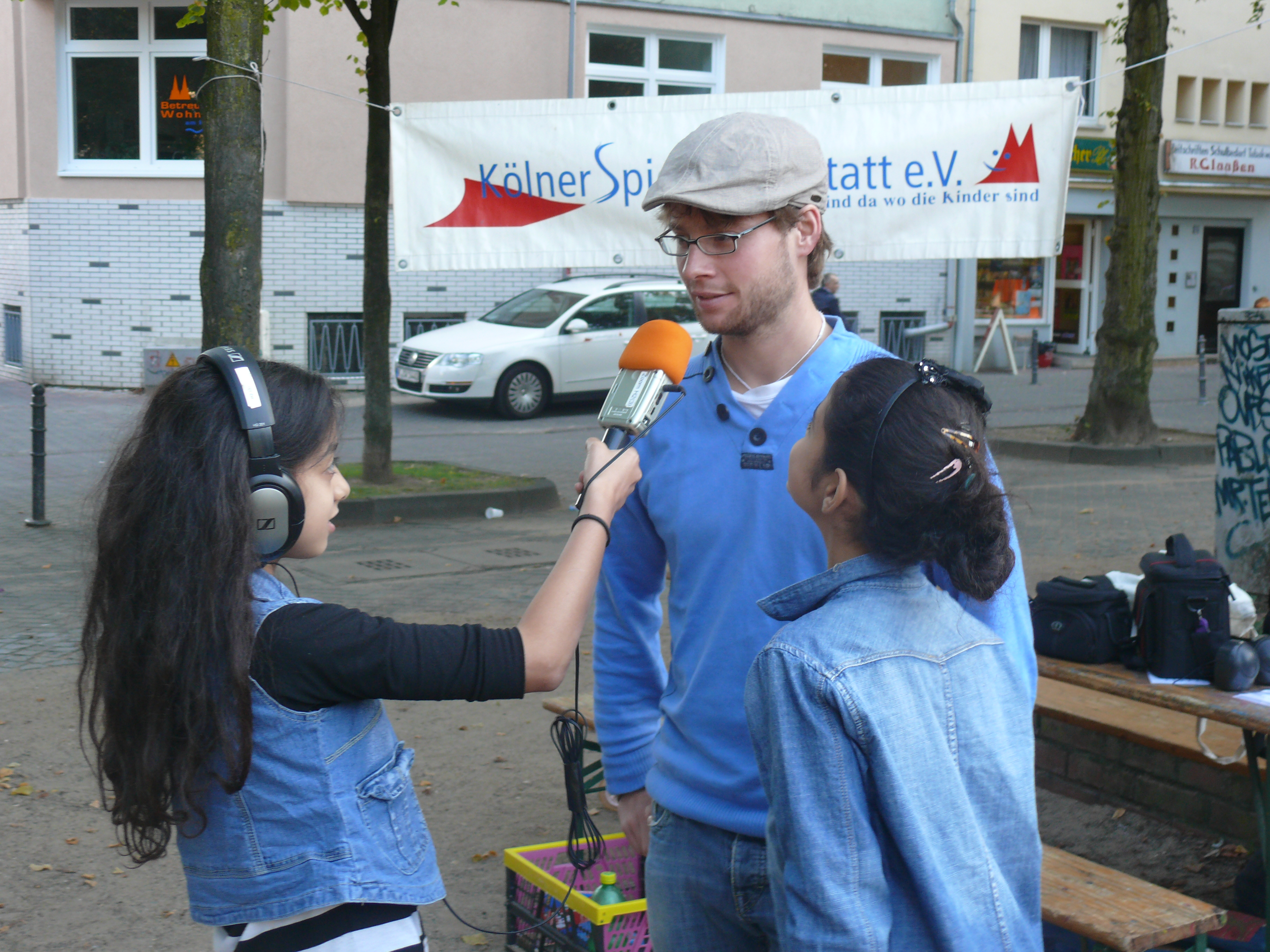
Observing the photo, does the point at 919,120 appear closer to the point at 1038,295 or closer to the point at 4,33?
the point at 4,33

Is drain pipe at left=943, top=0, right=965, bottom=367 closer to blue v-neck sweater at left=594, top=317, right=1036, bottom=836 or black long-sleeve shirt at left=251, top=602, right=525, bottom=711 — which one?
blue v-neck sweater at left=594, top=317, right=1036, bottom=836

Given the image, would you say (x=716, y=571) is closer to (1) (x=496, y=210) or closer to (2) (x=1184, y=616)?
(2) (x=1184, y=616)

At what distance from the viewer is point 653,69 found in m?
20.9

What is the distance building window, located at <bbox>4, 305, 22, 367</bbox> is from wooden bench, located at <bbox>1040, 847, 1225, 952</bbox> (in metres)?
18.6

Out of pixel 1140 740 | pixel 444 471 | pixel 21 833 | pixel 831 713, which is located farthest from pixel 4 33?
pixel 831 713

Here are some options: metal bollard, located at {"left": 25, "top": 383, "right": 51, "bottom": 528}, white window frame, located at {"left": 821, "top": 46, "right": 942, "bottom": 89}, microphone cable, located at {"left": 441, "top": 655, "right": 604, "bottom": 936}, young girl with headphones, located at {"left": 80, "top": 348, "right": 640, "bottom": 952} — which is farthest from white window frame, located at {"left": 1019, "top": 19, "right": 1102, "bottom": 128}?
young girl with headphones, located at {"left": 80, "top": 348, "right": 640, "bottom": 952}

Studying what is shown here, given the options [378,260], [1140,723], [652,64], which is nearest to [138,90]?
[652,64]

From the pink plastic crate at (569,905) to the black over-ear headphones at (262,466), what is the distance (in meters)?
1.84

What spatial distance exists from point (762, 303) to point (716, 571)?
489mm

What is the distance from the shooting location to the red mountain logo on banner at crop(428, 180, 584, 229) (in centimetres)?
894

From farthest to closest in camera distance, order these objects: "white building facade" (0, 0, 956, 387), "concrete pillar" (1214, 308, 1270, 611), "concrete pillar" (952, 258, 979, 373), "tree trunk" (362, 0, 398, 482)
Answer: "concrete pillar" (952, 258, 979, 373) → "white building facade" (0, 0, 956, 387) → "tree trunk" (362, 0, 398, 482) → "concrete pillar" (1214, 308, 1270, 611)

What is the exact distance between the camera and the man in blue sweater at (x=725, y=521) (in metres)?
2.23

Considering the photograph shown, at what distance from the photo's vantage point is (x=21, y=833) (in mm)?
4719

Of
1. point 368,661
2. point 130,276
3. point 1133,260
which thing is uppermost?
point 1133,260
